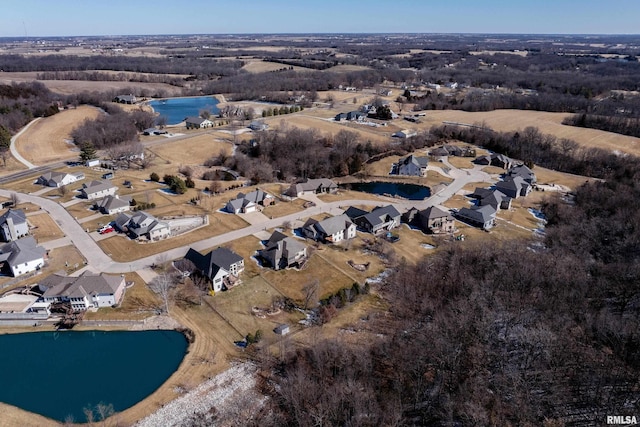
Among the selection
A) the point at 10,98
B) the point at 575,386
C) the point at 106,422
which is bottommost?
the point at 106,422

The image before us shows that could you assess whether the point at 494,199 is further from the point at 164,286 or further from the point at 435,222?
the point at 164,286

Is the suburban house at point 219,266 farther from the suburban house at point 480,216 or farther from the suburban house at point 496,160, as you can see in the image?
the suburban house at point 496,160

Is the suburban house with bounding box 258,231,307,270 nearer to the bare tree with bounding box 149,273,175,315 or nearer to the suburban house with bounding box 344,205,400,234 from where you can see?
the bare tree with bounding box 149,273,175,315

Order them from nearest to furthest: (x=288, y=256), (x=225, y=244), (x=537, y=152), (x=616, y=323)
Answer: (x=616, y=323) < (x=288, y=256) < (x=225, y=244) < (x=537, y=152)

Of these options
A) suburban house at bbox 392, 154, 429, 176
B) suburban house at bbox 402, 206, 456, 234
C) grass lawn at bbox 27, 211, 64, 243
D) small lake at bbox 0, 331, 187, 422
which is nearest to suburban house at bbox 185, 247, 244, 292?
small lake at bbox 0, 331, 187, 422

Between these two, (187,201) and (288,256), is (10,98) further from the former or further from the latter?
(288,256)

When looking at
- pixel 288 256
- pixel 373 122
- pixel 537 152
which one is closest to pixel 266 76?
pixel 373 122
